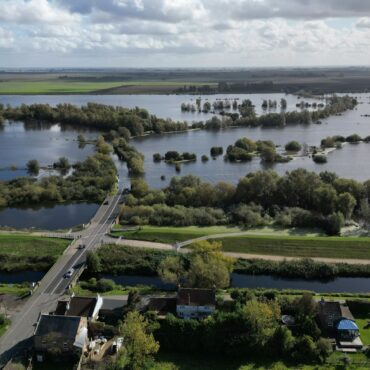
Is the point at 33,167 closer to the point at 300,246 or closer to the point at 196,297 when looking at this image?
the point at 300,246

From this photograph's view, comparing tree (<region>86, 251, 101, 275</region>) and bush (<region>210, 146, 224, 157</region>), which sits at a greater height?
tree (<region>86, 251, 101, 275</region>)

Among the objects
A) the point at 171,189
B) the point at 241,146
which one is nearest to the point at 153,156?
the point at 241,146

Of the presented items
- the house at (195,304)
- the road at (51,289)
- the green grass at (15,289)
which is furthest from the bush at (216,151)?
the house at (195,304)

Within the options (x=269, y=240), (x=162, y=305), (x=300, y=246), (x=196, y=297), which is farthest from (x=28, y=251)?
(x=300, y=246)

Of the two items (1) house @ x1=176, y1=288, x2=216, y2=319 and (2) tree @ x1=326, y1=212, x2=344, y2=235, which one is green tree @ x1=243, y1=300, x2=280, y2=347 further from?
(2) tree @ x1=326, y1=212, x2=344, y2=235

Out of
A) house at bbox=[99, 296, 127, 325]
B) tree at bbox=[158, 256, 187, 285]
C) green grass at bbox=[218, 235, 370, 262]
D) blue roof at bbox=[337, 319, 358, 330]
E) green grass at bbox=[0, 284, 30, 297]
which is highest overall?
tree at bbox=[158, 256, 187, 285]

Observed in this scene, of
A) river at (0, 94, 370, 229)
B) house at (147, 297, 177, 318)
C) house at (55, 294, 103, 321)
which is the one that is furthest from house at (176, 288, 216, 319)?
river at (0, 94, 370, 229)

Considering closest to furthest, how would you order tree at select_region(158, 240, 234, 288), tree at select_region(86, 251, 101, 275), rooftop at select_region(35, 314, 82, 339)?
rooftop at select_region(35, 314, 82, 339)
tree at select_region(158, 240, 234, 288)
tree at select_region(86, 251, 101, 275)
